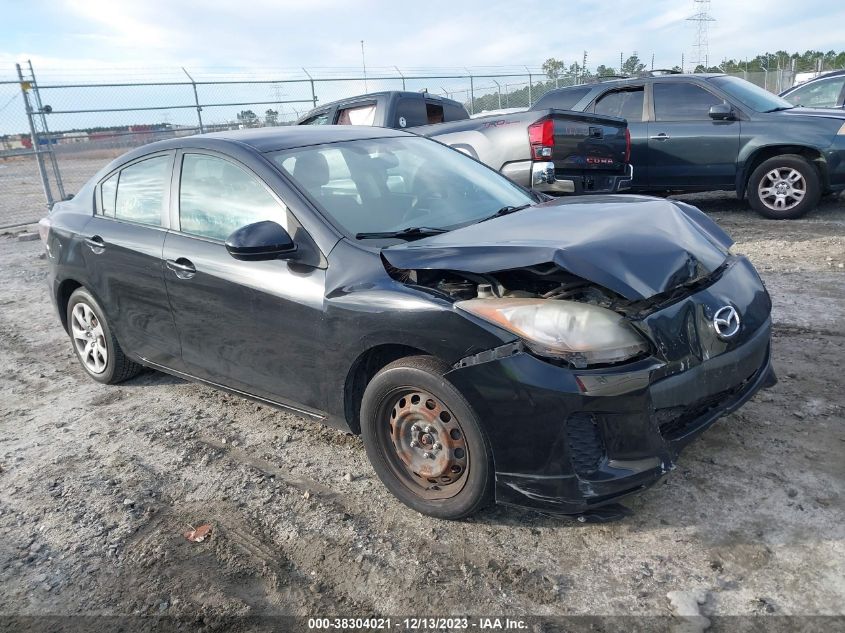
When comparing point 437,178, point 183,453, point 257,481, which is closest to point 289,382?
point 257,481

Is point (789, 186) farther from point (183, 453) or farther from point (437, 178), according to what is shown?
point (183, 453)

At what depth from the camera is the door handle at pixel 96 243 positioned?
4379 mm

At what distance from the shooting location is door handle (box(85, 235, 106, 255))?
4379mm

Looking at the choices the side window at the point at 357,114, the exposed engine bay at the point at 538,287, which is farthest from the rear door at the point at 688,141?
the exposed engine bay at the point at 538,287

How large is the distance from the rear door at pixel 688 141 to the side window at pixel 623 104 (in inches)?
8.0

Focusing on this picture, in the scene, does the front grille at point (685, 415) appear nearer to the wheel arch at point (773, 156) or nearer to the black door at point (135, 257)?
the black door at point (135, 257)

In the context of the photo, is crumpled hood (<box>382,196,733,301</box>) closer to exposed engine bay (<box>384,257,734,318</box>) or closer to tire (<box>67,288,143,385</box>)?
exposed engine bay (<box>384,257,734,318</box>)

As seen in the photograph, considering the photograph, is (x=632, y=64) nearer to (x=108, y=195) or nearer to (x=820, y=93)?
(x=820, y=93)

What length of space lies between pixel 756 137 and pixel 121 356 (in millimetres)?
7392

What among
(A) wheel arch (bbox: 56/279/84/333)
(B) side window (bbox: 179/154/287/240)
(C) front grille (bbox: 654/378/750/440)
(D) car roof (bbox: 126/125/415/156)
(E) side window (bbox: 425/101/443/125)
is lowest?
(C) front grille (bbox: 654/378/750/440)

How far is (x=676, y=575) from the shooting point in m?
2.47

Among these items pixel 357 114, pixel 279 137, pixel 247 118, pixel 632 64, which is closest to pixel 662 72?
pixel 357 114

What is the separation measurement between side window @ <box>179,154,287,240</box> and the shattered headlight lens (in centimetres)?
133

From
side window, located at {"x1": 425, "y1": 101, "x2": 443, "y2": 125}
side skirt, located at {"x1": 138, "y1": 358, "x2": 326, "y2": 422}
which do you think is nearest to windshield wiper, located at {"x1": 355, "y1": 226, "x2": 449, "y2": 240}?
side skirt, located at {"x1": 138, "y1": 358, "x2": 326, "y2": 422}
